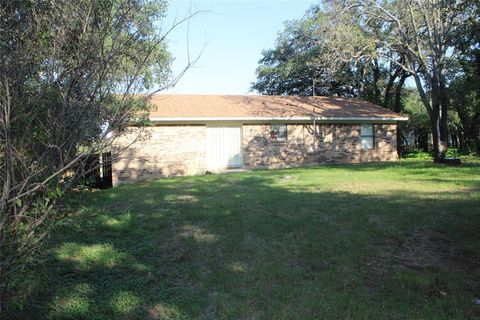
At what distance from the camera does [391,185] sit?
33.5ft

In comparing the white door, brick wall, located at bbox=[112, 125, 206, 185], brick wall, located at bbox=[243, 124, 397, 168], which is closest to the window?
brick wall, located at bbox=[243, 124, 397, 168]

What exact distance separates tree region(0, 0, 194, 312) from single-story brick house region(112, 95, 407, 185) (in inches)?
478

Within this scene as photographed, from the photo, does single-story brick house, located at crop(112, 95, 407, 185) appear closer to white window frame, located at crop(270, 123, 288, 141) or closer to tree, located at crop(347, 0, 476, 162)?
white window frame, located at crop(270, 123, 288, 141)

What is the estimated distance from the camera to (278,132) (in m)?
18.9

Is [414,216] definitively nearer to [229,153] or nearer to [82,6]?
[82,6]

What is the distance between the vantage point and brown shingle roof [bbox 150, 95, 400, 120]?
17594 mm

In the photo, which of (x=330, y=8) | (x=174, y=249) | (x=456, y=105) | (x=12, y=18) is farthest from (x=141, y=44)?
(x=456, y=105)

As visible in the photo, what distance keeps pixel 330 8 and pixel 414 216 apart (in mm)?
11677

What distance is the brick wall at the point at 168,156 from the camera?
1596 centimetres

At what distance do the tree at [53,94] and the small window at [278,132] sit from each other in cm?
1537

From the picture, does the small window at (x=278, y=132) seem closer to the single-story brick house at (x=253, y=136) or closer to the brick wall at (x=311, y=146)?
the single-story brick house at (x=253, y=136)

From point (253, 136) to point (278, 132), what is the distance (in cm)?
123

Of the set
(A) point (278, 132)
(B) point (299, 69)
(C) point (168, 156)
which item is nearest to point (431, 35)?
(A) point (278, 132)

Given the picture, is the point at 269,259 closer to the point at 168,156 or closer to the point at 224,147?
the point at 168,156
